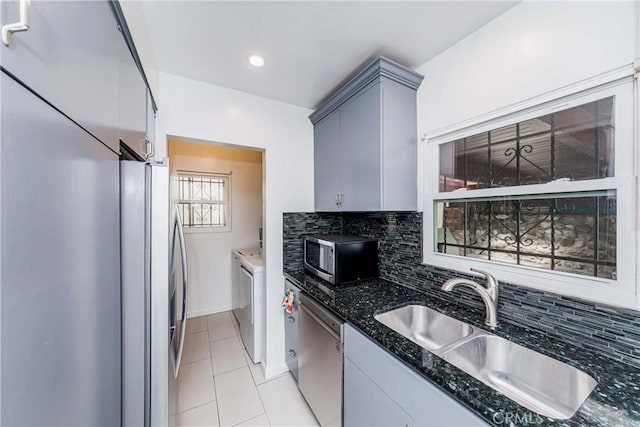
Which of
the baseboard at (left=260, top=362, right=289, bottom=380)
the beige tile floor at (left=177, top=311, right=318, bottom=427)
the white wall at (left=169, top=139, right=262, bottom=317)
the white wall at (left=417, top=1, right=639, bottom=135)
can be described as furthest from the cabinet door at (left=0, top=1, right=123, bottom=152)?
the white wall at (left=169, top=139, right=262, bottom=317)

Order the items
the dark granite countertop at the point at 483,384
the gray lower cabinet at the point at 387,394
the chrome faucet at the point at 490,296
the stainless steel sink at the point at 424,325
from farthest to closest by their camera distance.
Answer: the stainless steel sink at the point at 424,325 → the chrome faucet at the point at 490,296 → the gray lower cabinet at the point at 387,394 → the dark granite countertop at the point at 483,384

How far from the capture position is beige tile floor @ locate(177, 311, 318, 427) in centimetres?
165

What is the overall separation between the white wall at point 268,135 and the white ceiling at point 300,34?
15 cm

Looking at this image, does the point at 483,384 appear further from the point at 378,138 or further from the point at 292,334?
the point at 292,334

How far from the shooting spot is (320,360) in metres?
1.52

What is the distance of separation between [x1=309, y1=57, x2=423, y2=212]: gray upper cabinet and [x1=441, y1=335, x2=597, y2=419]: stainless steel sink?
86 cm

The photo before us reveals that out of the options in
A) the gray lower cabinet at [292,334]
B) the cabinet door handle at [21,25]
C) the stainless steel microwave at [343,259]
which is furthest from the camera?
the gray lower cabinet at [292,334]

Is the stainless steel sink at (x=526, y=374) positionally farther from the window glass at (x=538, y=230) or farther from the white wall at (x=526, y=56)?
the white wall at (x=526, y=56)

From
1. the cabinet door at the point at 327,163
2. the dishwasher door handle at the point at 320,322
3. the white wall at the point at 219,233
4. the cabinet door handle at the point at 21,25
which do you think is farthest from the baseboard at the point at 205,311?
the cabinet door handle at the point at 21,25

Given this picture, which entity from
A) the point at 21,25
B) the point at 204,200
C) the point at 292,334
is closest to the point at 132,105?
the point at 21,25

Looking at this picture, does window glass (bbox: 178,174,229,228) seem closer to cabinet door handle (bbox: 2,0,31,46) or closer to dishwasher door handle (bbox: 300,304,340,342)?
dishwasher door handle (bbox: 300,304,340,342)

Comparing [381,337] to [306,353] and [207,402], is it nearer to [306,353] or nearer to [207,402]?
[306,353]

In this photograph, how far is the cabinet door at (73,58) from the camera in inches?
16.6

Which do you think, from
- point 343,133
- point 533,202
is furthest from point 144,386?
point 533,202
